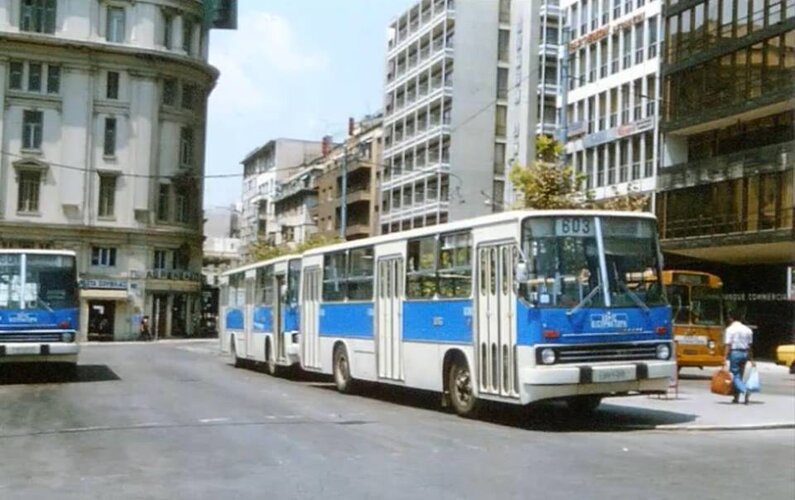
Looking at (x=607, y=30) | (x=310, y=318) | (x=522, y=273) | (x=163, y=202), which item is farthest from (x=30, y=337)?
(x=163, y=202)

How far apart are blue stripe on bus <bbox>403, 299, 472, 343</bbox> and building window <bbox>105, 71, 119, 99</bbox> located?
54783 millimetres

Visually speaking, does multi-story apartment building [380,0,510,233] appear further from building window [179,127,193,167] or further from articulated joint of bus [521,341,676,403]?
articulated joint of bus [521,341,676,403]

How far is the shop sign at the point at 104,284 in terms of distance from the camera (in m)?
69.2

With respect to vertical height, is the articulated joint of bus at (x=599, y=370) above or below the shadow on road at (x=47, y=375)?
above

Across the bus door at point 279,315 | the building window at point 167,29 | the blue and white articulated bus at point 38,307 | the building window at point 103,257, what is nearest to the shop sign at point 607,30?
the building window at point 167,29

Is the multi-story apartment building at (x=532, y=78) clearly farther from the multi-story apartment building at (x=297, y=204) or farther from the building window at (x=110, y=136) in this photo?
the multi-story apartment building at (x=297, y=204)

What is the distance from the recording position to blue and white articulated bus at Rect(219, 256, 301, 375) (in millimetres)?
27359

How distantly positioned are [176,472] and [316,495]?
79.4 inches

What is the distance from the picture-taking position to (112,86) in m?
71.1

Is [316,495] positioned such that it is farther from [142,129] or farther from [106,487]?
[142,129]

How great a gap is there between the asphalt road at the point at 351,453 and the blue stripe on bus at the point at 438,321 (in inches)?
46.9

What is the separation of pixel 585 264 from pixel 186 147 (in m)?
61.2

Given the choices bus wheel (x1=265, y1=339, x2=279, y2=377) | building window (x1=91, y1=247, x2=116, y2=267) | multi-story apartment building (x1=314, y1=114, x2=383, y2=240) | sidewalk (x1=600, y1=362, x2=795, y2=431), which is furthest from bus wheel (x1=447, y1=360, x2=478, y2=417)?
multi-story apartment building (x1=314, y1=114, x2=383, y2=240)

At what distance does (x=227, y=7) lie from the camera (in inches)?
380
